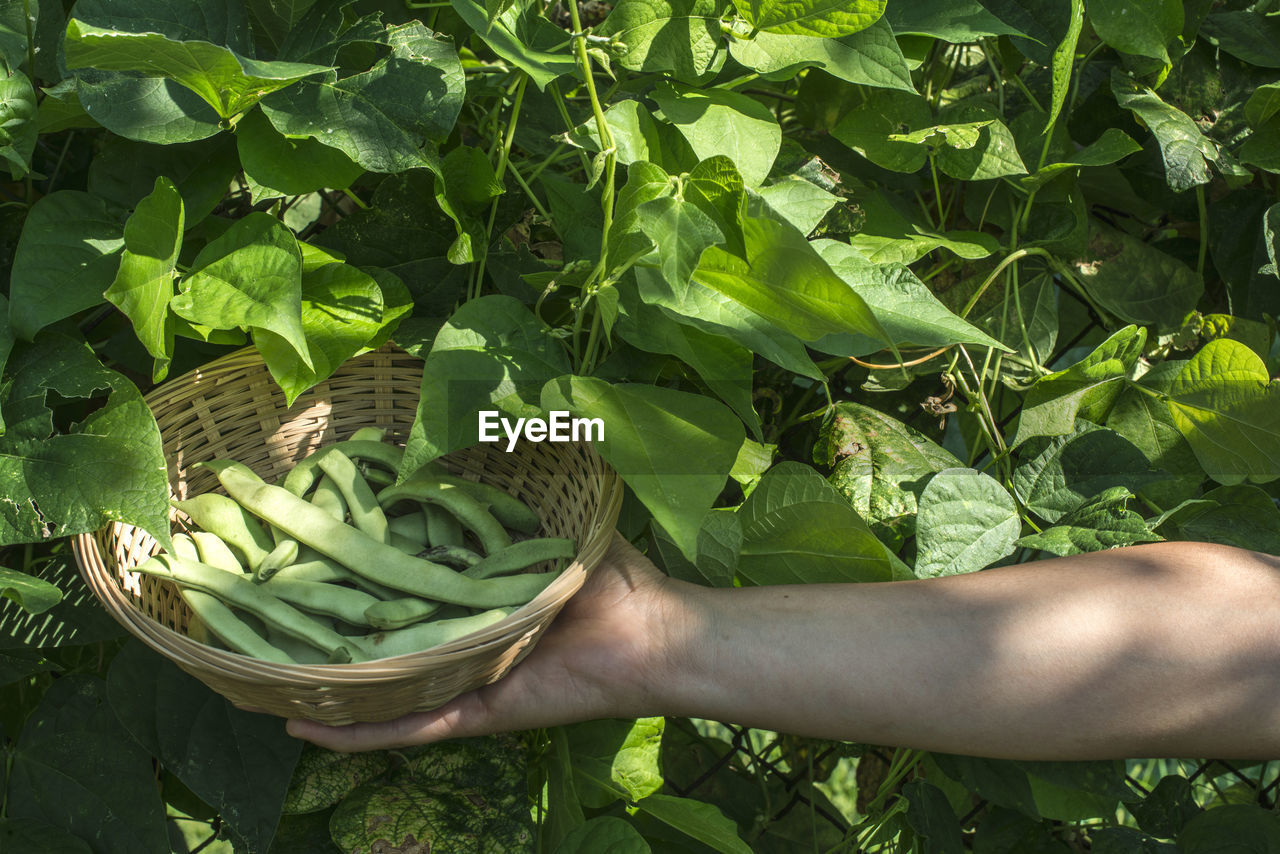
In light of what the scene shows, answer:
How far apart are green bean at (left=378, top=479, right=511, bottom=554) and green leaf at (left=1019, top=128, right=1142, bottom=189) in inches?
23.8

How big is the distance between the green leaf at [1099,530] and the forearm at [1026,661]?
0.05 feet

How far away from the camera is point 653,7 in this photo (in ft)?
2.41

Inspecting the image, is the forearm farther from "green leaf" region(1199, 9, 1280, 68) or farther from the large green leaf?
"green leaf" region(1199, 9, 1280, 68)

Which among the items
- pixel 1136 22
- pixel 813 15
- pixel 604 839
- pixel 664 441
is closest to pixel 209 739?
pixel 604 839

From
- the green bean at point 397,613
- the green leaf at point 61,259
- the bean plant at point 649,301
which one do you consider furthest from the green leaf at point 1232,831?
the green leaf at point 61,259

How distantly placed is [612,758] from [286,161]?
629 millimetres

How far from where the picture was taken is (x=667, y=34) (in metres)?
0.75

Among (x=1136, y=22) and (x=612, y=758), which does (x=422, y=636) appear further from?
(x=1136, y=22)

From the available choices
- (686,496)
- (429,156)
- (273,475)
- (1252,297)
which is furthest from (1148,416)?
(273,475)

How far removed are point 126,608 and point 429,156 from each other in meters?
0.40

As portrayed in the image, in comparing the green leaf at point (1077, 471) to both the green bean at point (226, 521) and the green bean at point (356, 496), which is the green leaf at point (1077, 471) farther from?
the green bean at point (226, 521)

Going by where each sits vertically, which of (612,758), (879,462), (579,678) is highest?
(879,462)

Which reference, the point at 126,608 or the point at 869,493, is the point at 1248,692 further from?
the point at 126,608

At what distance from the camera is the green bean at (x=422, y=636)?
743 millimetres
